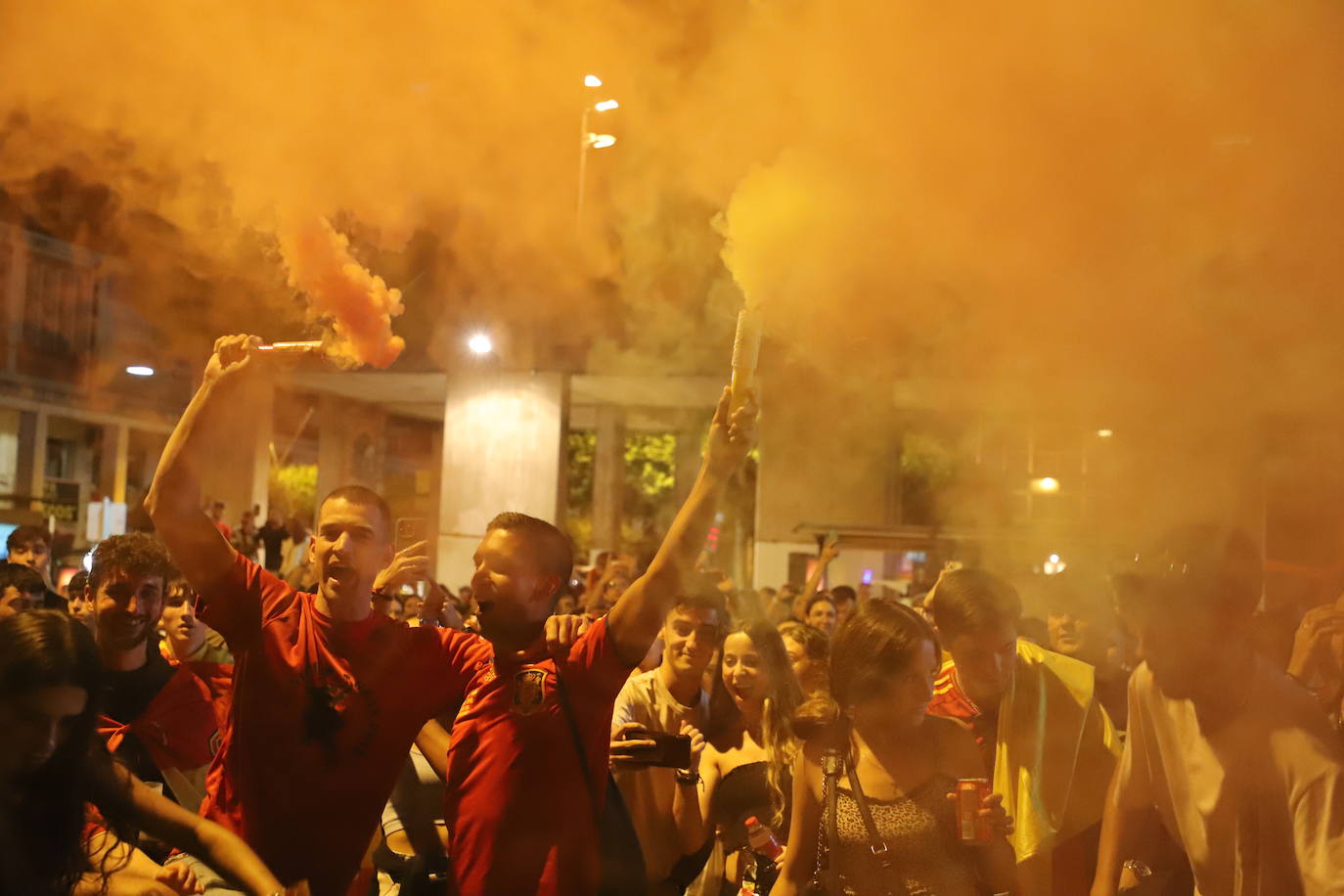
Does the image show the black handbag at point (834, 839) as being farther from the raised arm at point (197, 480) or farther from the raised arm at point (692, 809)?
the raised arm at point (197, 480)

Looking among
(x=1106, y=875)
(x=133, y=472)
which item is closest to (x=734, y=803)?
(x=1106, y=875)

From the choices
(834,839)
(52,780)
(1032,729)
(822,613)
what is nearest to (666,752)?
(834,839)

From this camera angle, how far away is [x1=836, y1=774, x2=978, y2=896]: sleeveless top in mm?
3203

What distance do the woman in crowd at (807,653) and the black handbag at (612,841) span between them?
2115 millimetres

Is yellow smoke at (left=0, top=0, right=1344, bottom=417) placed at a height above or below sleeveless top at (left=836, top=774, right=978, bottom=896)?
above

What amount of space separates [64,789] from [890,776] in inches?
83.0

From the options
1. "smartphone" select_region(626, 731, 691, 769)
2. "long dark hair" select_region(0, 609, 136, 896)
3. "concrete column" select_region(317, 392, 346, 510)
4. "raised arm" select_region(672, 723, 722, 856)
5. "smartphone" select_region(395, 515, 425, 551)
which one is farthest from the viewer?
"concrete column" select_region(317, 392, 346, 510)

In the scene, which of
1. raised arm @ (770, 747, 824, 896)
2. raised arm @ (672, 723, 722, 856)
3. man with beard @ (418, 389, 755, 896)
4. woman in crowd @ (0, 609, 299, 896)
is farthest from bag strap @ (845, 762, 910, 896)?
woman in crowd @ (0, 609, 299, 896)

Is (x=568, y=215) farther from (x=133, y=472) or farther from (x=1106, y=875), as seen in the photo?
(x=133, y=472)

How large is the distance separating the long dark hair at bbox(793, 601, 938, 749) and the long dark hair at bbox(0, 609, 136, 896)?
6.31ft

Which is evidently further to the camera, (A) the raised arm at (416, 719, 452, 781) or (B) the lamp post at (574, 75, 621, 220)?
(B) the lamp post at (574, 75, 621, 220)

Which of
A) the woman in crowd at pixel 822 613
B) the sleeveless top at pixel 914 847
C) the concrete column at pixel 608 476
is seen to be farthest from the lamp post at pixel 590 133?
the concrete column at pixel 608 476

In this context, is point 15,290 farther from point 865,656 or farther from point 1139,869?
point 1139,869

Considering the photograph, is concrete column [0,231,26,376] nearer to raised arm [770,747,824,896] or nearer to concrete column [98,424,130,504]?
concrete column [98,424,130,504]
